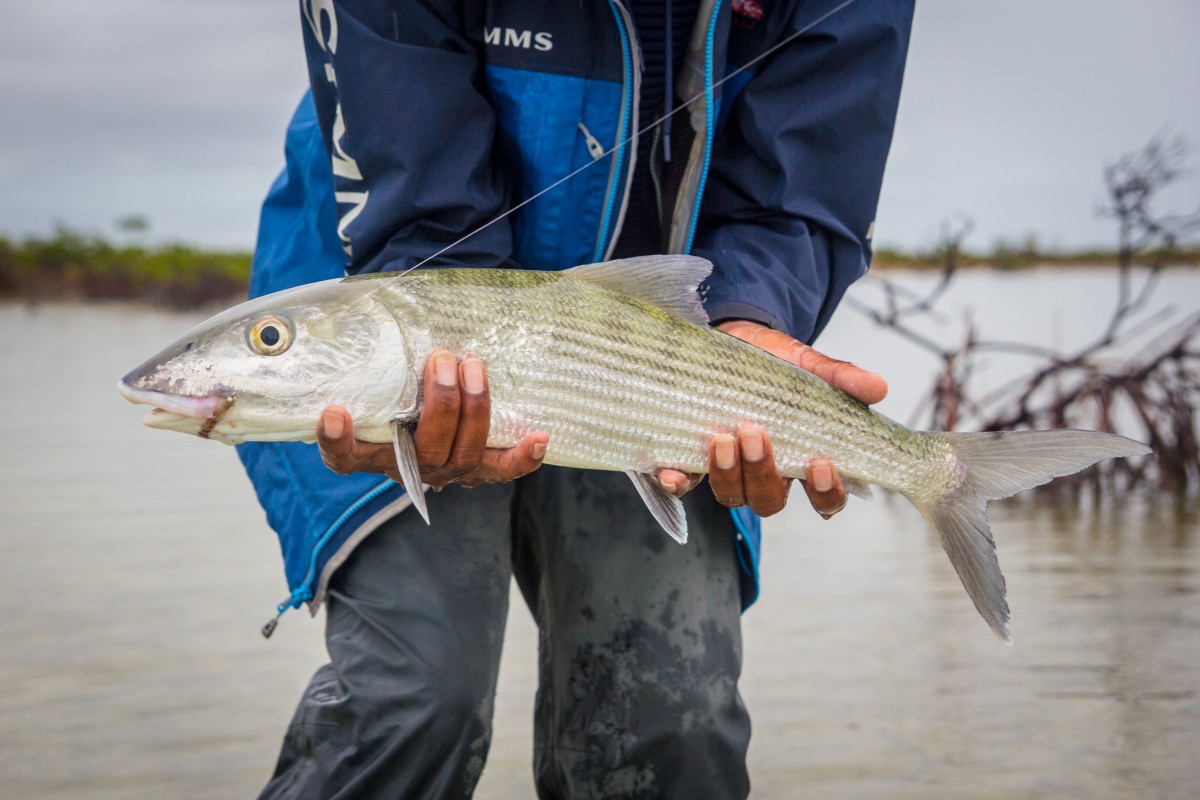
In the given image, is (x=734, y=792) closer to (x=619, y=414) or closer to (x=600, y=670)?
(x=600, y=670)

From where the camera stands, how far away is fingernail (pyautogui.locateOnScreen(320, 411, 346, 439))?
2.37 meters

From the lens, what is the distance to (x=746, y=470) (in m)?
2.72

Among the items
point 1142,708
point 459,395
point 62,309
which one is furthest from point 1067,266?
point 459,395

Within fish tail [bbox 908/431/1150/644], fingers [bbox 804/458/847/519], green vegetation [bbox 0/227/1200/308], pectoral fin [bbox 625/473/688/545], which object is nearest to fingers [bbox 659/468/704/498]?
pectoral fin [bbox 625/473/688/545]

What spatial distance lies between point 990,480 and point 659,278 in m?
0.92

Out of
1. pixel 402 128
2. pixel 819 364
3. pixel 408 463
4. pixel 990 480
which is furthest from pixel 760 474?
pixel 402 128

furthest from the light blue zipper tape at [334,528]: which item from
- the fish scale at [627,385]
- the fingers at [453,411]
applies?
Answer: the fish scale at [627,385]

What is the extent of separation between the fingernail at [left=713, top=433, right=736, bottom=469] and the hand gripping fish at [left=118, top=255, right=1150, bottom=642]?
0.12ft

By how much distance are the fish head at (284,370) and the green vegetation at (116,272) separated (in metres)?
21.5

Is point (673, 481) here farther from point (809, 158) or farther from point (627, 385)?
point (809, 158)

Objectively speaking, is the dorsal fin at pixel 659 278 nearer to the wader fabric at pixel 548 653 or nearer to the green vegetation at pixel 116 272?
the wader fabric at pixel 548 653

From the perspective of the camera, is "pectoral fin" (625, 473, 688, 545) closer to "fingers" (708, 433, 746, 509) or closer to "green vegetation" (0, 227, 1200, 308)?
"fingers" (708, 433, 746, 509)

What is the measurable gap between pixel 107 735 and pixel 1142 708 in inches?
138

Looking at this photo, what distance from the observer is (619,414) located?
264 cm
